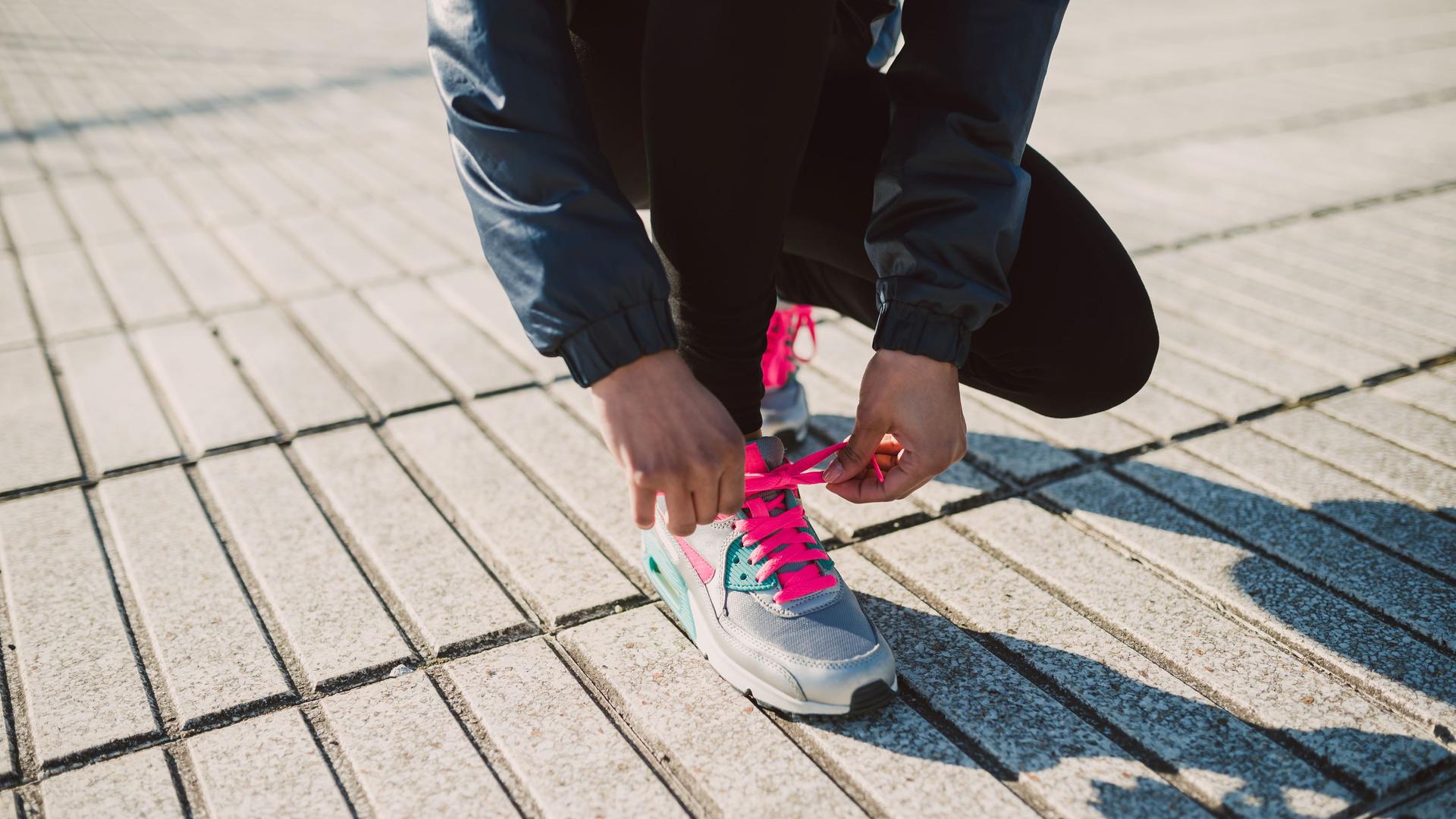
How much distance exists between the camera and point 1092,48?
208 inches

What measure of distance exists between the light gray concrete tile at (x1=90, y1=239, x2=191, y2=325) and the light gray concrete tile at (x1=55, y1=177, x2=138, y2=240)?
123 millimetres

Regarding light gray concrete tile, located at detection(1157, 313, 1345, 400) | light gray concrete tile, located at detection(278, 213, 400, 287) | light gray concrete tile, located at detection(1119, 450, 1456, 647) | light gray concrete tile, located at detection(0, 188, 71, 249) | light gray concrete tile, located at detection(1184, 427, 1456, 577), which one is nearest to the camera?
light gray concrete tile, located at detection(1119, 450, 1456, 647)

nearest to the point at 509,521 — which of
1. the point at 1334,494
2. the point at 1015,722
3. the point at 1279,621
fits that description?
the point at 1015,722

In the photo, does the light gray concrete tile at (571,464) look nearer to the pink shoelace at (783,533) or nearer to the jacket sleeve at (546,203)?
the pink shoelace at (783,533)

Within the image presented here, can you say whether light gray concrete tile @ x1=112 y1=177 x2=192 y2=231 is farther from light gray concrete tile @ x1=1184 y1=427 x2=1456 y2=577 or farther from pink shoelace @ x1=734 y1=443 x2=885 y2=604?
light gray concrete tile @ x1=1184 y1=427 x2=1456 y2=577

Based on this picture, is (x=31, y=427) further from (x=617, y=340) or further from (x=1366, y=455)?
(x=1366, y=455)

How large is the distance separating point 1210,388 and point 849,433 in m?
0.72

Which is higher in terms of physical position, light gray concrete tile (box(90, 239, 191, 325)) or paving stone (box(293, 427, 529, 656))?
paving stone (box(293, 427, 529, 656))

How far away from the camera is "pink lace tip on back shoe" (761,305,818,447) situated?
185 cm

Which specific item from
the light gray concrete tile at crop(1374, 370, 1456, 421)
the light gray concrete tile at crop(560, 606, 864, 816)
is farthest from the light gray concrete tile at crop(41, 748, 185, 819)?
the light gray concrete tile at crop(1374, 370, 1456, 421)

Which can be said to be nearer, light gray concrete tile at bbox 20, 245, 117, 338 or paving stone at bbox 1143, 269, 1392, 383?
paving stone at bbox 1143, 269, 1392, 383

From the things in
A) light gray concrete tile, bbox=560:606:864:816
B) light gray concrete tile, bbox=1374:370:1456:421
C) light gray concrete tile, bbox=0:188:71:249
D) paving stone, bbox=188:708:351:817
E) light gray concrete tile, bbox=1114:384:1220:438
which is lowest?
light gray concrete tile, bbox=0:188:71:249

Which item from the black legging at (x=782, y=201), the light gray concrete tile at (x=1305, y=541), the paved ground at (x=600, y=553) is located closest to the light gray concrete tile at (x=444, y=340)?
the paved ground at (x=600, y=553)

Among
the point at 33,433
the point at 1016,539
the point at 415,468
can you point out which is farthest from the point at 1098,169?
the point at 33,433
